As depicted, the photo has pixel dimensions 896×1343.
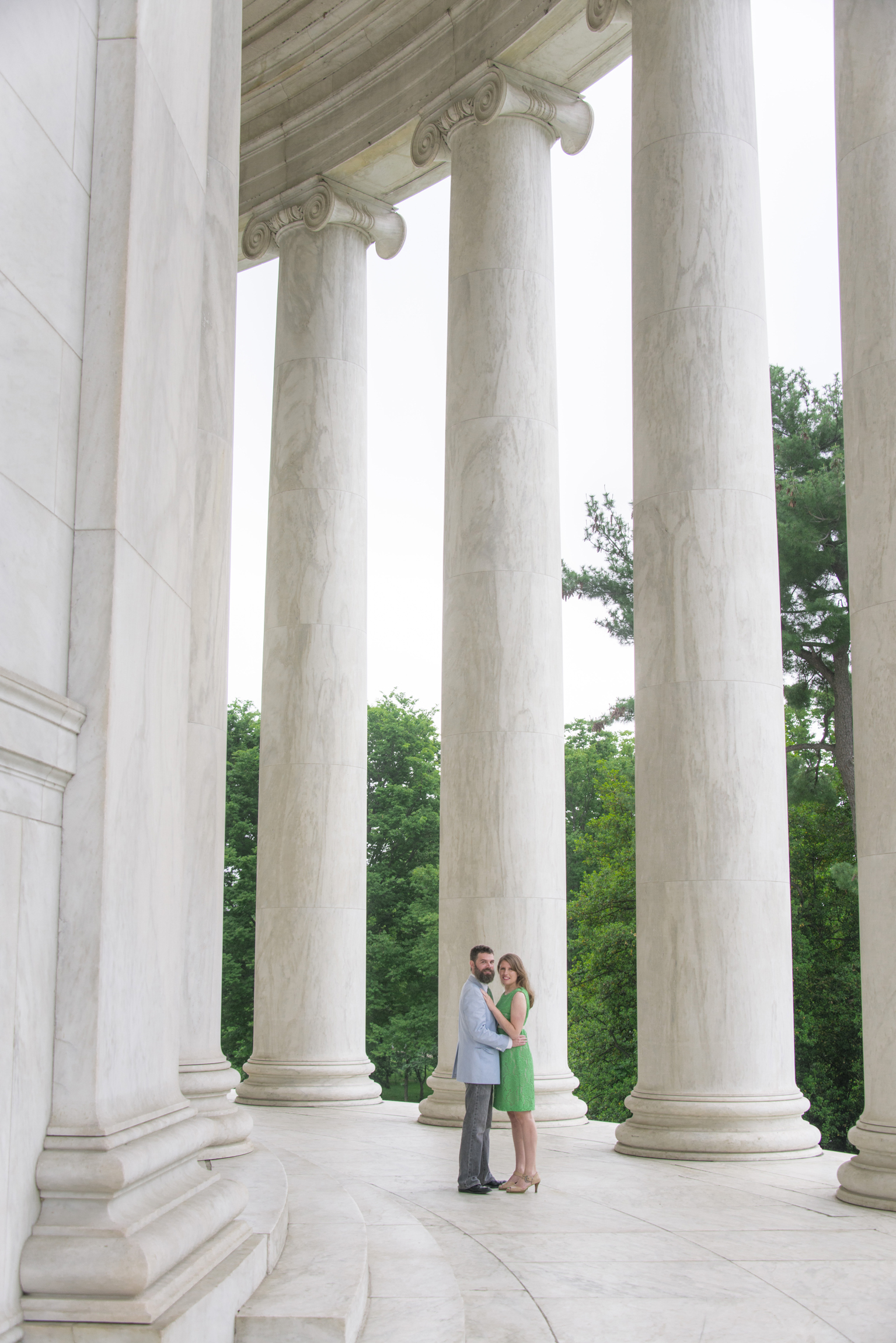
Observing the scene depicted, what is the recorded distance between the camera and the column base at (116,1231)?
8656 cm

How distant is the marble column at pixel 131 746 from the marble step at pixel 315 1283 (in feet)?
20.0

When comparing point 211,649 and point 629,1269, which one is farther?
point 211,649

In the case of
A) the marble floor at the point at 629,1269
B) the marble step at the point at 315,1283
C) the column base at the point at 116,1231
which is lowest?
the marble floor at the point at 629,1269

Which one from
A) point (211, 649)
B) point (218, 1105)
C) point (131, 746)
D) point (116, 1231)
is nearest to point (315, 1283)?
point (116, 1231)

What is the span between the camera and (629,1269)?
151 metres

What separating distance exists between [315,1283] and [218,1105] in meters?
66.3

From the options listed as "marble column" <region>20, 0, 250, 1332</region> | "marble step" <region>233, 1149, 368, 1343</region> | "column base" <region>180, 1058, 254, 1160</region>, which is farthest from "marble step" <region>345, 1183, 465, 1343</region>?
"column base" <region>180, 1058, 254, 1160</region>

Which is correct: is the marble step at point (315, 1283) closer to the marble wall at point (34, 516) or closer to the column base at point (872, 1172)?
the marble wall at point (34, 516)

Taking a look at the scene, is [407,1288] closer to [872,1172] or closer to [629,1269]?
[629,1269]

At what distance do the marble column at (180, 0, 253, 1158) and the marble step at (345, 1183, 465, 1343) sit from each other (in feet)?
89.5

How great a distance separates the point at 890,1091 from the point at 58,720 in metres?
151

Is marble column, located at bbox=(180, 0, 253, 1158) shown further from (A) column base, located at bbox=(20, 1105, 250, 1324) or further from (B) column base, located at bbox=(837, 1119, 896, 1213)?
(B) column base, located at bbox=(837, 1119, 896, 1213)

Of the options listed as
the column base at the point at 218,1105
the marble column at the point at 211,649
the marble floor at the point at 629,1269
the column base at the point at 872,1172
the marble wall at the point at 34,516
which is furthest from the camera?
the column base at the point at 872,1172

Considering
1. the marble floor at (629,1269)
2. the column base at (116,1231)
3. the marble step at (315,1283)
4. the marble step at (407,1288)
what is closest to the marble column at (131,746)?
the column base at (116,1231)
